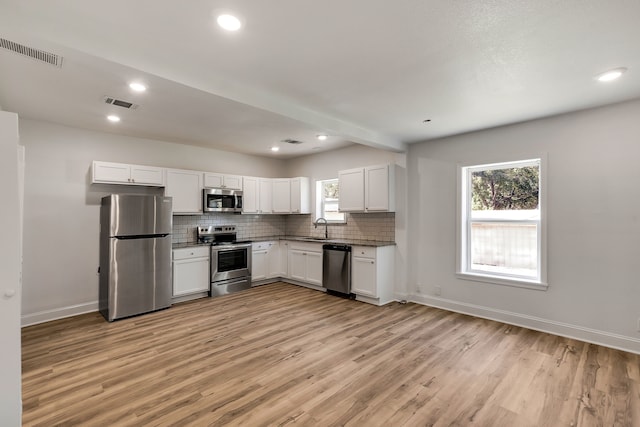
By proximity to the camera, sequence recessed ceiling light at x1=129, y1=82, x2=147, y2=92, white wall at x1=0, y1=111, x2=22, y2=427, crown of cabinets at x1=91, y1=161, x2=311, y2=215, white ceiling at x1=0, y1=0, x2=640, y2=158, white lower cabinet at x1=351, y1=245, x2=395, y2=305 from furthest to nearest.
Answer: white lower cabinet at x1=351, y1=245, x2=395, y2=305, crown of cabinets at x1=91, y1=161, x2=311, y2=215, recessed ceiling light at x1=129, y1=82, x2=147, y2=92, white ceiling at x1=0, y1=0, x2=640, y2=158, white wall at x1=0, y1=111, x2=22, y2=427

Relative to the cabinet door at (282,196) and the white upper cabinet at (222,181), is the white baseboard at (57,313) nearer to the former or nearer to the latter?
the white upper cabinet at (222,181)

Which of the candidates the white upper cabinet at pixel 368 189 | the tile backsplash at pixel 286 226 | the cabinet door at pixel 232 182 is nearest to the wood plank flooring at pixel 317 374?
the tile backsplash at pixel 286 226

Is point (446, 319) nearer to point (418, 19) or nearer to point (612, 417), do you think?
point (612, 417)

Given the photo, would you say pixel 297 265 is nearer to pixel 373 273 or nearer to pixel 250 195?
pixel 250 195

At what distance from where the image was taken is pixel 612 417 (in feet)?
7.16

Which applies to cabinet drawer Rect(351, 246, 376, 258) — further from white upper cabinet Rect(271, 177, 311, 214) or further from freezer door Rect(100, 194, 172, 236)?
freezer door Rect(100, 194, 172, 236)

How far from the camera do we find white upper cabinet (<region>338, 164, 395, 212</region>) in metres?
5.01

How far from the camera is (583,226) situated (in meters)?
3.52

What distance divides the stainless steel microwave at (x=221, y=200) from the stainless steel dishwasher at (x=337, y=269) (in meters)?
1.85

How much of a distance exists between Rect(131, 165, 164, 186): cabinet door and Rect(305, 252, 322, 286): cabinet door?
9.17 feet

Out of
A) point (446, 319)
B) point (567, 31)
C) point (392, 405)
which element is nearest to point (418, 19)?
point (567, 31)

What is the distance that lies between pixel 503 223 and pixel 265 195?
4.24 m

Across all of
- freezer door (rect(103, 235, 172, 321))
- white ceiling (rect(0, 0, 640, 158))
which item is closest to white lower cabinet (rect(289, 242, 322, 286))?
freezer door (rect(103, 235, 172, 321))

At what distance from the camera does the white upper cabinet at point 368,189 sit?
501 centimetres
